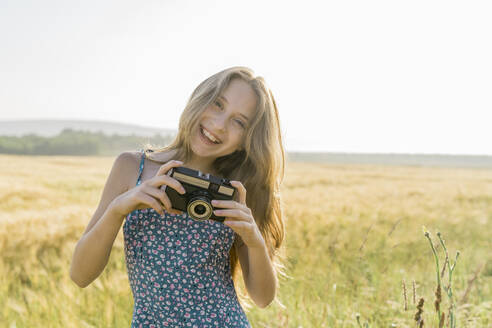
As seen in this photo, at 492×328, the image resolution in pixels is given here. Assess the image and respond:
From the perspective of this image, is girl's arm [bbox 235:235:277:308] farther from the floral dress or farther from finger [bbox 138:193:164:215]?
finger [bbox 138:193:164:215]

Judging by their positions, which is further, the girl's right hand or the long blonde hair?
the long blonde hair

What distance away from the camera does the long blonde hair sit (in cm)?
179

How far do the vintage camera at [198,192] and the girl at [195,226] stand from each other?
A: 0.03m

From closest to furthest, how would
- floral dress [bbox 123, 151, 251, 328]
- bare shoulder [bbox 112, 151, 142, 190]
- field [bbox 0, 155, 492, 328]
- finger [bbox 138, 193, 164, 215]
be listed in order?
finger [bbox 138, 193, 164, 215] < floral dress [bbox 123, 151, 251, 328] < bare shoulder [bbox 112, 151, 142, 190] < field [bbox 0, 155, 492, 328]

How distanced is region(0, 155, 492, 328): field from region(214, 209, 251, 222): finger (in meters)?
0.65

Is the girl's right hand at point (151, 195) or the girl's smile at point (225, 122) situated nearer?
the girl's right hand at point (151, 195)

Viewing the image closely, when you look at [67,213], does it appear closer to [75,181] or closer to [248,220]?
[248,220]

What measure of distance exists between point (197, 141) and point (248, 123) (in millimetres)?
207

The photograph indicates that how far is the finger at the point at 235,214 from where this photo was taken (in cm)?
150

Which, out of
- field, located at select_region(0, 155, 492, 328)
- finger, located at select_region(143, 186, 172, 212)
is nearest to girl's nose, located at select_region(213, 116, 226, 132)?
finger, located at select_region(143, 186, 172, 212)

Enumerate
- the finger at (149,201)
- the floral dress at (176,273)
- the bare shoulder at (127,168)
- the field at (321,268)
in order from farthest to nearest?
the field at (321,268) → the bare shoulder at (127,168) → the floral dress at (176,273) → the finger at (149,201)

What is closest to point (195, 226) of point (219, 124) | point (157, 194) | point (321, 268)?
point (157, 194)

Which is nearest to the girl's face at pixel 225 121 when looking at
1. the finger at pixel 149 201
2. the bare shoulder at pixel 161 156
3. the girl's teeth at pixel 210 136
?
the girl's teeth at pixel 210 136

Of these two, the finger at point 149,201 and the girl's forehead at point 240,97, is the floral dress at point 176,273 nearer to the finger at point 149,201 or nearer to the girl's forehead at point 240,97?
the finger at point 149,201
